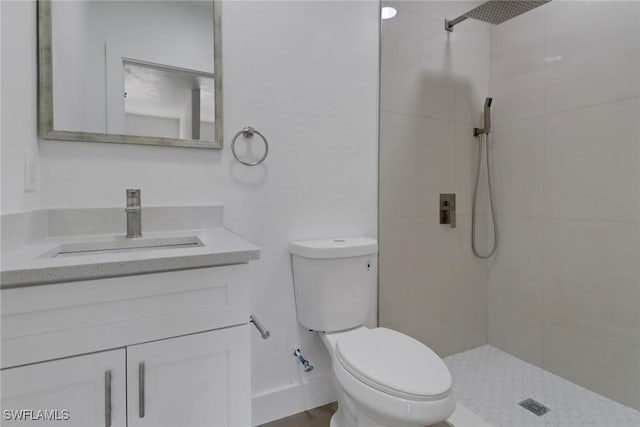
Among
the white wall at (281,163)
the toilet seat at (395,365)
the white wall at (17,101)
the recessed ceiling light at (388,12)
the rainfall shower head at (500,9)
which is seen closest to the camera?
the white wall at (17,101)

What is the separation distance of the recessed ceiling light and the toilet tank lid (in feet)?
3.89

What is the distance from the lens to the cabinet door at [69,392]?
697 millimetres

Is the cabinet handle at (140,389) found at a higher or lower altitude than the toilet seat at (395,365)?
higher

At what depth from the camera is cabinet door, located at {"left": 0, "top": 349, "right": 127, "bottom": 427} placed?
70 cm

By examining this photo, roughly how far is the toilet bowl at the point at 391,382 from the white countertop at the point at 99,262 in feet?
1.85

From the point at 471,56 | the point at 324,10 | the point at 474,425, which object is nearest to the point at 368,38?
the point at 324,10

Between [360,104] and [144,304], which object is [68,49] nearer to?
[144,304]

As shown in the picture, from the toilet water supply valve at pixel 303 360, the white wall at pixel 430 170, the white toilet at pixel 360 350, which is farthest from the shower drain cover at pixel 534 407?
the toilet water supply valve at pixel 303 360

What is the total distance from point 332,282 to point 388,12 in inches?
56.2

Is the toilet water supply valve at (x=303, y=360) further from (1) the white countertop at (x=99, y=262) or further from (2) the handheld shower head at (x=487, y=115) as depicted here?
(2) the handheld shower head at (x=487, y=115)

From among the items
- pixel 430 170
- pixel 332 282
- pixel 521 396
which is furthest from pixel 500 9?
pixel 521 396

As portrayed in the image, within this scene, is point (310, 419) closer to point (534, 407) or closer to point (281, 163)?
point (534, 407)

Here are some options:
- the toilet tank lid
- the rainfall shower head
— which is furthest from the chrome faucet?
the rainfall shower head

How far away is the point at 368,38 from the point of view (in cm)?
174
